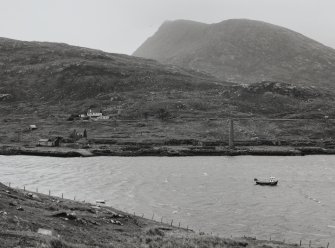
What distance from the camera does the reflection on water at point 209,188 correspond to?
62344mm

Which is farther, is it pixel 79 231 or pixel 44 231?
pixel 79 231

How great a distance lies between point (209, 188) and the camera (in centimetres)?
9238

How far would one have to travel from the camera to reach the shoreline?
14688 cm

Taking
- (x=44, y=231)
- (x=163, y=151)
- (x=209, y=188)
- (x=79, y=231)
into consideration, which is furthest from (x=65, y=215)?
(x=163, y=151)

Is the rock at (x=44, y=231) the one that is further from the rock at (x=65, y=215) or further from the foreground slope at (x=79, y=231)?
→ the rock at (x=65, y=215)

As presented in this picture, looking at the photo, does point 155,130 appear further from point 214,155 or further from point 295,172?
point 295,172

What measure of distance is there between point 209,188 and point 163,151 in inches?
2421

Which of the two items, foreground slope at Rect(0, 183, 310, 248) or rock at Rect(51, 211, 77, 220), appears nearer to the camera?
foreground slope at Rect(0, 183, 310, 248)

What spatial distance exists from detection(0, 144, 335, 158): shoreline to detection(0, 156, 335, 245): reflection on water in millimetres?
6928

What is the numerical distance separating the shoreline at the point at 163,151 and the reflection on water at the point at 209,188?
6.93 metres

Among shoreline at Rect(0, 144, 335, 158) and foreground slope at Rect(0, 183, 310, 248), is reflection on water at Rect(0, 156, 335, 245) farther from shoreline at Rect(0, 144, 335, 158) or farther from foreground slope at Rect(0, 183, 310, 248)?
foreground slope at Rect(0, 183, 310, 248)

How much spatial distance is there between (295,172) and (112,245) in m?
94.0

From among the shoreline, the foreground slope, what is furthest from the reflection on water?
the foreground slope

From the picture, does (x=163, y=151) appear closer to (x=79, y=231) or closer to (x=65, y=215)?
(x=65, y=215)
